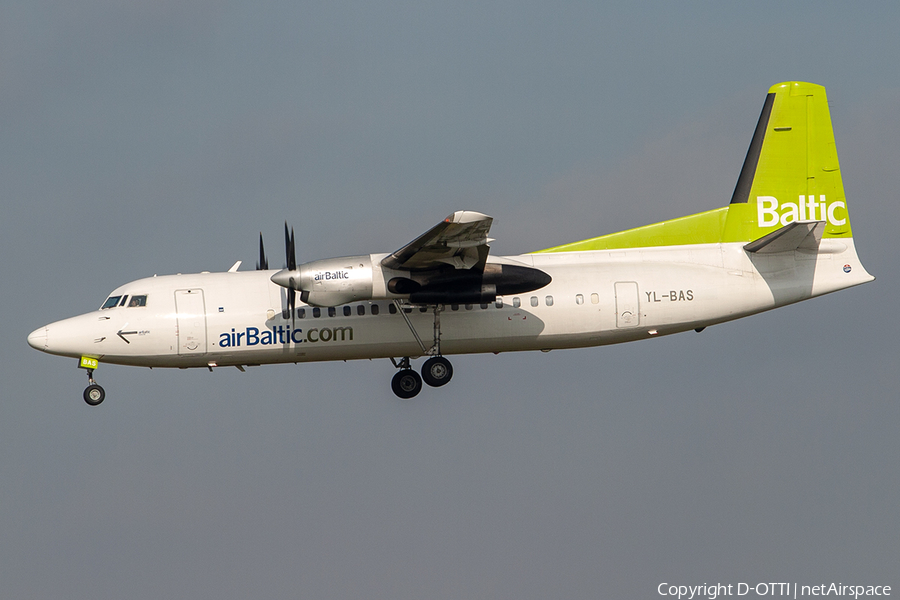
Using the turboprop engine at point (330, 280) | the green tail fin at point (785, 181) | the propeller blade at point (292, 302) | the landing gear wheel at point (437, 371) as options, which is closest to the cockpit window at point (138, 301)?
the propeller blade at point (292, 302)

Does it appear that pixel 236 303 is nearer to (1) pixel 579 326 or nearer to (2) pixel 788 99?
(1) pixel 579 326

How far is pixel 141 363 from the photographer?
22.2m

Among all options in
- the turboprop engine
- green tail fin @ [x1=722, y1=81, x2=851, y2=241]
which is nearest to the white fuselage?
the turboprop engine

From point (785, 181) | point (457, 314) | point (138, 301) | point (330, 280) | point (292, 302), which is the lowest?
point (457, 314)

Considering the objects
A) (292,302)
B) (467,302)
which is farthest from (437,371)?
(292,302)

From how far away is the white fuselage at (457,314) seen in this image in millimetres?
22047

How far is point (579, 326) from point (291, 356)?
613 cm

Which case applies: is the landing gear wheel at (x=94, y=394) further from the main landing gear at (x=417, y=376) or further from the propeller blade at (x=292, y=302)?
the main landing gear at (x=417, y=376)

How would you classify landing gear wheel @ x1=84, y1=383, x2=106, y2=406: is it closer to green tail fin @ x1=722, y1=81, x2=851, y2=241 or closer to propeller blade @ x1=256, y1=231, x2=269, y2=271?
propeller blade @ x1=256, y1=231, x2=269, y2=271

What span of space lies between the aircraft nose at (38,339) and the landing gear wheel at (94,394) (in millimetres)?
1249

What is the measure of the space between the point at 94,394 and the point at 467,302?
811 centimetres

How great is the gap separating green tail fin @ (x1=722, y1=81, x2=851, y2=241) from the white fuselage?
48.8 inches

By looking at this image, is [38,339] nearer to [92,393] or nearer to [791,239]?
[92,393]

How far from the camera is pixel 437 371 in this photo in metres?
22.5
